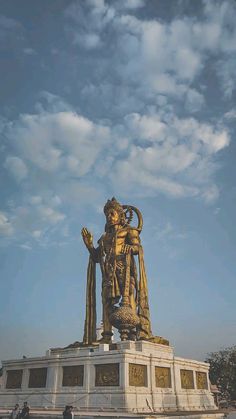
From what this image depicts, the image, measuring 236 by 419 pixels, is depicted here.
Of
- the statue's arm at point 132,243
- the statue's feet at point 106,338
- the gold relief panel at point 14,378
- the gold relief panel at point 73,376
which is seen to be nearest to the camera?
the gold relief panel at point 73,376

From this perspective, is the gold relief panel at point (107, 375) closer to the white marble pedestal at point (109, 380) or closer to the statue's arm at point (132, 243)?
the white marble pedestal at point (109, 380)

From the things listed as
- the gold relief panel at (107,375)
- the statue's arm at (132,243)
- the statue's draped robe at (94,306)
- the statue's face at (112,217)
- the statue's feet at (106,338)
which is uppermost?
A: the statue's face at (112,217)

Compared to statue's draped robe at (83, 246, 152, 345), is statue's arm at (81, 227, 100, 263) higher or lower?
higher

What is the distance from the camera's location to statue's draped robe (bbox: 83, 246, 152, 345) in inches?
622

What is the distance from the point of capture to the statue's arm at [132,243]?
56.5 ft

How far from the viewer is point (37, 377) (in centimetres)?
1442

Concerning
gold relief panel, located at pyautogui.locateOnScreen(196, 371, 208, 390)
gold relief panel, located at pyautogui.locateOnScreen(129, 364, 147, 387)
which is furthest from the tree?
gold relief panel, located at pyautogui.locateOnScreen(129, 364, 147, 387)

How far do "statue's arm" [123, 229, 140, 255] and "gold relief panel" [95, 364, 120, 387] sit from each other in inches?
221

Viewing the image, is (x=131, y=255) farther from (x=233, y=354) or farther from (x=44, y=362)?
(x=233, y=354)

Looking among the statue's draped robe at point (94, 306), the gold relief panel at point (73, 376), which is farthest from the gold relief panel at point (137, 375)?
the statue's draped robe at point (94, 306)

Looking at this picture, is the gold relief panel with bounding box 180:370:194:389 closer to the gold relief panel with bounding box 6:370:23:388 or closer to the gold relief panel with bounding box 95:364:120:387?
the gold relief panel with bounding box 95:364:120:387

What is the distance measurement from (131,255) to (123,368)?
580 centimetres

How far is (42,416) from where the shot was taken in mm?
10461

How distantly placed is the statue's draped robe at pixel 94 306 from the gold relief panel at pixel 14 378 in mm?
2835
